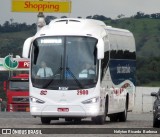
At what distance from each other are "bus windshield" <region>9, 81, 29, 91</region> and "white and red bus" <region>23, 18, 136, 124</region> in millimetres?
23341

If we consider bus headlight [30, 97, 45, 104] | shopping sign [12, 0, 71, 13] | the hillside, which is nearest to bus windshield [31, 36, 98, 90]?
bus headlight [30, 97, 45, 104]

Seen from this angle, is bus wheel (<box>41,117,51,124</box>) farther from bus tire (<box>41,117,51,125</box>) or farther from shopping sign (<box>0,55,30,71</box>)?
shopping sign (<box>0,55,30,71</box>)

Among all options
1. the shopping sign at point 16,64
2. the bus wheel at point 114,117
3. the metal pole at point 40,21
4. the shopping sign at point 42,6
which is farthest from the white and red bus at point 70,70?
the shopping sign at point 16,64

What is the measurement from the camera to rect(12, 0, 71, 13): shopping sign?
76.2m

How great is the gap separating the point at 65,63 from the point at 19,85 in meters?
25.3

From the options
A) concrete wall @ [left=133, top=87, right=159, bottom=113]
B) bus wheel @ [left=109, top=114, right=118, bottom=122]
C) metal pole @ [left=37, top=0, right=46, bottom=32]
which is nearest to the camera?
bus wheel @ [left=109, top=114, right=118, bottom=122]

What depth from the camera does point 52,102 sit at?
33469 millimetres

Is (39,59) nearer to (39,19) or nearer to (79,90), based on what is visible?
(79,90)

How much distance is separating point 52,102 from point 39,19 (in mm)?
41240

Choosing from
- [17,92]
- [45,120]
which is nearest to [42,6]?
[17,92]

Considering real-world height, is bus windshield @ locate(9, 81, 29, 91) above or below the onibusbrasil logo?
above

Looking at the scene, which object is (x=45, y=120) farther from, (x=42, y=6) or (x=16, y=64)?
(x=16, y=64)

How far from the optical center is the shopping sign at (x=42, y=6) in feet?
250

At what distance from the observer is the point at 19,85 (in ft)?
193
